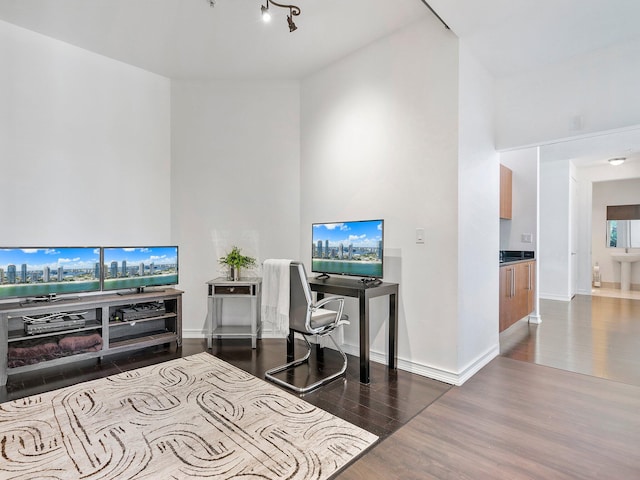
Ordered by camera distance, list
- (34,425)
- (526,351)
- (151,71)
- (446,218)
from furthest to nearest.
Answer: (151,71) < (526,351) < (446,218) < (34,425)

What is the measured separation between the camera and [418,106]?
3025 millimetres

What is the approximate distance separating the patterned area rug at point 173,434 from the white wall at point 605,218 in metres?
8.11

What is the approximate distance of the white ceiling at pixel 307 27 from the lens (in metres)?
2.47

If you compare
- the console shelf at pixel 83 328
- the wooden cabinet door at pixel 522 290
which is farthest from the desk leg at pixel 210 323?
the wooden cabinet door at pixel 522 290

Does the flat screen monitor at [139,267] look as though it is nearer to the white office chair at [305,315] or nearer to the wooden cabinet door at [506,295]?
the white office chair at [305,315]

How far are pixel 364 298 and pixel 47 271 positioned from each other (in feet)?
9.38

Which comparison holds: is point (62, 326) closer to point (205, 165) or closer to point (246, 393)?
point (246, 393)

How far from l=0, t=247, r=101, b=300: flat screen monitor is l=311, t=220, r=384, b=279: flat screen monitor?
2.19 meters

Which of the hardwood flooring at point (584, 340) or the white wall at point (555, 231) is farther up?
the white wall at point (555, 231)

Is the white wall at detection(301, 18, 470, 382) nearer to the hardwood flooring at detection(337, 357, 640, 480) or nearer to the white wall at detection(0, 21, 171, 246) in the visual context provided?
the hardwood flooring at detection(337, 357, 640, 480)

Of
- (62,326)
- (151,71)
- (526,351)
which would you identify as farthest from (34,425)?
(526,351)

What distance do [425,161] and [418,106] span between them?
1.64ft

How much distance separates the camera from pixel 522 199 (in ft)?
16.3

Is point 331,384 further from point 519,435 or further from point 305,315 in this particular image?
point 519,435
